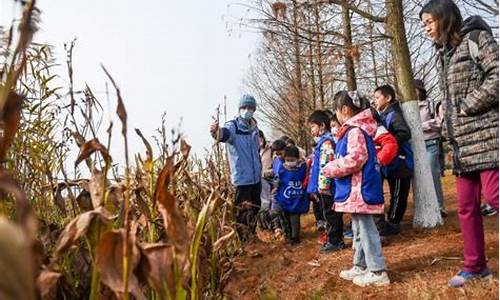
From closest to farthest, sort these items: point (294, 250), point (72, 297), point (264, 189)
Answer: point (72, 297) → point (294, 250) → point (264, 189)

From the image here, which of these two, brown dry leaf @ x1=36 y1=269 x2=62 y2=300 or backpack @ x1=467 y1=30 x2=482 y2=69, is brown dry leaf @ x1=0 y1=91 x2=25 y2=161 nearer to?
brown dry leaf @ x1=36 y1=269 x2=62 y2=300

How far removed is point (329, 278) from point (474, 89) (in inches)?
62.6

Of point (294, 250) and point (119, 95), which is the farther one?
point (294, 250)

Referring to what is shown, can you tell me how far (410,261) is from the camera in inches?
147

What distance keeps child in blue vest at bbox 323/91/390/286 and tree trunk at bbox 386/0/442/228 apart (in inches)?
57.5

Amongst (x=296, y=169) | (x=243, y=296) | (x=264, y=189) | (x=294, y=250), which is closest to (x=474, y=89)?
(x=243, y=296)

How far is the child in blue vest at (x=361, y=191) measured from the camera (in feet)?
10.7

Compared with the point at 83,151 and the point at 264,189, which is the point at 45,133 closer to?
the point at 83,151

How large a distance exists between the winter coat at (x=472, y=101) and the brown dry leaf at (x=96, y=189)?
2.13m

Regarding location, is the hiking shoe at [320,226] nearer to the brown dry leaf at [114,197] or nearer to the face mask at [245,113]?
the face mask at [245,113]

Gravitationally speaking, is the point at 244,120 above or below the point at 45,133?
above

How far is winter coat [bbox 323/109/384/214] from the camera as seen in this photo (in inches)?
132

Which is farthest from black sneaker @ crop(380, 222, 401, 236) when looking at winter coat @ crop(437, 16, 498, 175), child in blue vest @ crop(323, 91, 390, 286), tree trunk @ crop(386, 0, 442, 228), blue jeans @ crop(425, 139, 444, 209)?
winter coat @ crop(437, 16, 498, 175)

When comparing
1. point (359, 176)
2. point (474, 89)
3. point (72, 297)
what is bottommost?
point (72, 297)
